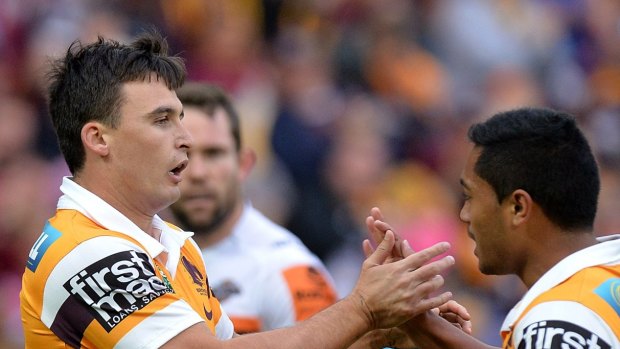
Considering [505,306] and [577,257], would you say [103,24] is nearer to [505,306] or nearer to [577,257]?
[505,306]

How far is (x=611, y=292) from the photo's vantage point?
3713mm

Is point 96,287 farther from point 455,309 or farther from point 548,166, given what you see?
point 548,166

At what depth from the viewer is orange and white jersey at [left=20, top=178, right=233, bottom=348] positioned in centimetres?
391

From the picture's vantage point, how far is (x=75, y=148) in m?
4.35

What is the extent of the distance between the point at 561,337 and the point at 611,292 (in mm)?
315

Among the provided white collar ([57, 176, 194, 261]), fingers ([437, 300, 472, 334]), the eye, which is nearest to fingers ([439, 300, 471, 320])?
fingers ([437, 300, 472, 334])

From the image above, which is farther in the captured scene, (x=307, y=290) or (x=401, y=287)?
(x=307, y=290)

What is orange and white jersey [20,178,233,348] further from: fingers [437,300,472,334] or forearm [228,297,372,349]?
fingers [437,300,472,334]

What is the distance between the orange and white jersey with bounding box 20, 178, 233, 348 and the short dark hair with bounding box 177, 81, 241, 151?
2.54 m

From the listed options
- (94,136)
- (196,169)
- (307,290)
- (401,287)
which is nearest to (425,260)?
(401,287)

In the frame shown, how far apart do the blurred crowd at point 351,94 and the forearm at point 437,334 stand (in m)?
4.83

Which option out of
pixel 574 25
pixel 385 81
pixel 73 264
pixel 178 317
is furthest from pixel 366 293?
pixel 574 25

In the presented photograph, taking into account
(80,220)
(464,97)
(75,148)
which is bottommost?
(80,220)

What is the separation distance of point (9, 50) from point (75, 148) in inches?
250
